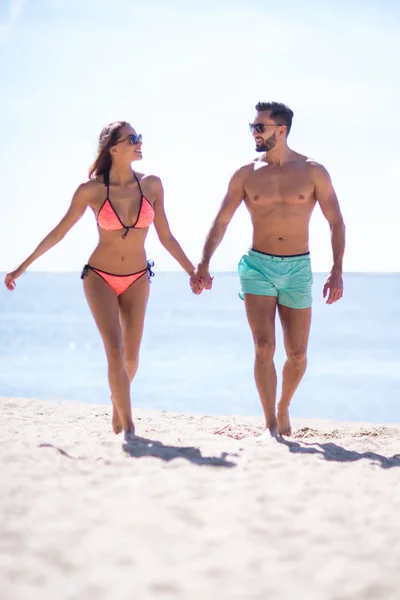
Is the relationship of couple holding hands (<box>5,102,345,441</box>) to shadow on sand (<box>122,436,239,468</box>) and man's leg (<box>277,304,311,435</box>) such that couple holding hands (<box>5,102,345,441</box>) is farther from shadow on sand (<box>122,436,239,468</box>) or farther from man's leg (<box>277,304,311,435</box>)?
shadow on sand (<box>122,436,239,468</box>)

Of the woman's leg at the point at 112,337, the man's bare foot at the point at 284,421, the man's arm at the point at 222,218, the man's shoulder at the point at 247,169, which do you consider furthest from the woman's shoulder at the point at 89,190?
the man's bare foot at the point at 284,421

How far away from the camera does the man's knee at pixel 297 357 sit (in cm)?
632

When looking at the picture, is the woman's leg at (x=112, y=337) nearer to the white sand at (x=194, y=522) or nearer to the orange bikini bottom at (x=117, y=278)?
the orange bikini bottom at (x=117, y=278)

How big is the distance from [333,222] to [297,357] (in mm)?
1132

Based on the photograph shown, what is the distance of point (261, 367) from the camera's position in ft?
19.7

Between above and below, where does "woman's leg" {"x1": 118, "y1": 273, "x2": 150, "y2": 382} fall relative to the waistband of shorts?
below

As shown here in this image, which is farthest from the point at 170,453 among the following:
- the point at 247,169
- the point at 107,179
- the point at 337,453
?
the point at 247,169

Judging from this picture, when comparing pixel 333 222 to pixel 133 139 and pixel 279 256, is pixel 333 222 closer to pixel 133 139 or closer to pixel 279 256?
pixel 279 256

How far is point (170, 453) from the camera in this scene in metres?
5.01

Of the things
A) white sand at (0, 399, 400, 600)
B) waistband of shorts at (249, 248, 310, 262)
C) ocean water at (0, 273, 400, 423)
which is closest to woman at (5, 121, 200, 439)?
waistband of shorts at (249, 248, 310, 262)

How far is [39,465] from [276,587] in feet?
6.44

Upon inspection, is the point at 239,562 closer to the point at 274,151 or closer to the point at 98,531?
the point at 98,531

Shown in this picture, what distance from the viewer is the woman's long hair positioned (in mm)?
5836

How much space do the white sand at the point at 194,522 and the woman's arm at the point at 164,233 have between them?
1609mm
